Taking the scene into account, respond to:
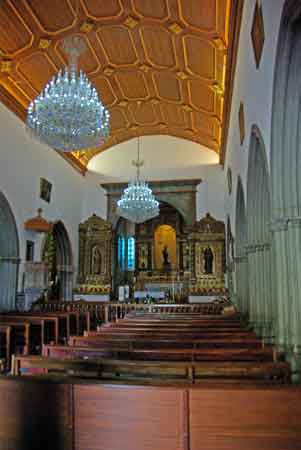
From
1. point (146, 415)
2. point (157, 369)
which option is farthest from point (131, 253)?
point (146, 415)


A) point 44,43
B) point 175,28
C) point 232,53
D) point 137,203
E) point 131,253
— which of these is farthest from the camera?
point 131,253

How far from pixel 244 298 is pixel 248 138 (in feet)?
17.9

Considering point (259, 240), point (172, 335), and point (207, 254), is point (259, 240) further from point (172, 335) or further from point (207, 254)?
point (207, 254)

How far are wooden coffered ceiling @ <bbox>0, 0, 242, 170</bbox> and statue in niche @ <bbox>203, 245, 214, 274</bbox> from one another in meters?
5.79

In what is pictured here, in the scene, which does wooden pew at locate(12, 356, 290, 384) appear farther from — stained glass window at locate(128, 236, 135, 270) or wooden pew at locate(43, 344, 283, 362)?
stained glass window at locate(128, 236, 135, 270)

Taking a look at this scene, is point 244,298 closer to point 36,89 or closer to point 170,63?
point 170,63

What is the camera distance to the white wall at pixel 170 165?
62.2ft

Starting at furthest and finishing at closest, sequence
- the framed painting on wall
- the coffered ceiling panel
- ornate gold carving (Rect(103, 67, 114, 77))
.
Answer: the framed painting on wall
ornate gold carving (Rect(103, 67, 114, 77))
the coffered ceiling panel

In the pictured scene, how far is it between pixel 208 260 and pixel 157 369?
15.2 metres

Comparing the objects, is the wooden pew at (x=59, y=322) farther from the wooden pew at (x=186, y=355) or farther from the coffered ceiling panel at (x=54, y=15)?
the coffered ceiling panel at (x=54, y=15)

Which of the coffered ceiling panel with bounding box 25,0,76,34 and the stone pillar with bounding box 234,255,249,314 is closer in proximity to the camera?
the coffered ceiling panel with bounding box 25,0,76,34

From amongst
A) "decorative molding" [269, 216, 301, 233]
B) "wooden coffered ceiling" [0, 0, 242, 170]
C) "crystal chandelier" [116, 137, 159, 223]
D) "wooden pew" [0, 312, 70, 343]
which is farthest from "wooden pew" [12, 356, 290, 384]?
"crystal chandelier" [116, 137, 159, 223]

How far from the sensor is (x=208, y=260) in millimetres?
18531

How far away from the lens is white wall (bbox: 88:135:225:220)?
62.2 ft
